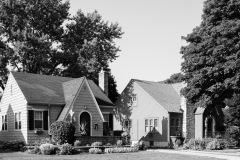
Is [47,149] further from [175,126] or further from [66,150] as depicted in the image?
[175,126]

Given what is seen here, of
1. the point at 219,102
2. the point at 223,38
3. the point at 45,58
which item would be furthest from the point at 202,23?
the point at 45,58

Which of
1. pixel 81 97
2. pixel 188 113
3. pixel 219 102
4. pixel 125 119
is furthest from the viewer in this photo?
pixel 125 119

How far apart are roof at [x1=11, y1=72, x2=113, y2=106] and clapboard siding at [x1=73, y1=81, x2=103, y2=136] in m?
0.67

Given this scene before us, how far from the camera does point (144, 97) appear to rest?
44656 millimetres

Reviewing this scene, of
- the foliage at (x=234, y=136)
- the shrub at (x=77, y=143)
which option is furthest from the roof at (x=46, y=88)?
the foliage at (x=234, y=136)

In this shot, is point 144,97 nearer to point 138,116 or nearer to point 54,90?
point 138,116

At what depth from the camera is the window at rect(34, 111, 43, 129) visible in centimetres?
3347

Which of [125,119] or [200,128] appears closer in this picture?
[200,128]

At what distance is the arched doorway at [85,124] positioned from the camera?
34.7 metres

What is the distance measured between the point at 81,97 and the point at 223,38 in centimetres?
1384

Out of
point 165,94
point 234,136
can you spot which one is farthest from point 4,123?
point 234,136

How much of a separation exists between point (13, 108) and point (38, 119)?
3.26 m

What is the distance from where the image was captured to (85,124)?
35.0m

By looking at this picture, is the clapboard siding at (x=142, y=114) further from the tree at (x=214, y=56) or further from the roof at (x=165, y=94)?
the tree at (x=214, y=56)
